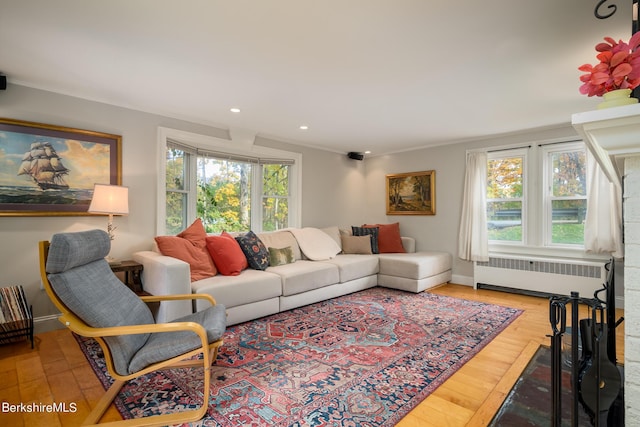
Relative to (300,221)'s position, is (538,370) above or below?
below

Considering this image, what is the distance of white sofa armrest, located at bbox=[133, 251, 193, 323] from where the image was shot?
2658 millimetres

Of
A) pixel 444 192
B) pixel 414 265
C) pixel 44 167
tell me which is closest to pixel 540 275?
pixel 414 265

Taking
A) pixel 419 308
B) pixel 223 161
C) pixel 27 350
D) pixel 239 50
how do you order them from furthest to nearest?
pixel 223 161, pixel 419 308, pixel 27 350, pixel 239 50

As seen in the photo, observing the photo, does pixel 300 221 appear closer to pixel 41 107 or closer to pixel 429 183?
pixel 429 183

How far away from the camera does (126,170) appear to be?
3.39m

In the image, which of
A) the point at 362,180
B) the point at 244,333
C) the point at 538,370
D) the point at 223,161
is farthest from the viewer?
the point at 362,180

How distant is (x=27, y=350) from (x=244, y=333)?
171cm

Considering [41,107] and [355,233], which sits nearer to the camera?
[41,107]

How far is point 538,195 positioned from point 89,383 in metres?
5.21

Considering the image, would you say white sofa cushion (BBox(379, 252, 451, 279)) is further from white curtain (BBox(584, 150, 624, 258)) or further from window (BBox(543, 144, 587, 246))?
white curtain (BBox(584, 150, 624, 258))

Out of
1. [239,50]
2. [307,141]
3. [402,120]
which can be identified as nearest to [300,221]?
[307,141]

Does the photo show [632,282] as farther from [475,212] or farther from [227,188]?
[227,188]

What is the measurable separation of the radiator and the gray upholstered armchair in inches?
162

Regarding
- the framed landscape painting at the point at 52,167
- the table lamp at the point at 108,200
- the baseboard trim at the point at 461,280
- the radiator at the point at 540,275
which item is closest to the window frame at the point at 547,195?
the radiator at the point at 540,275
